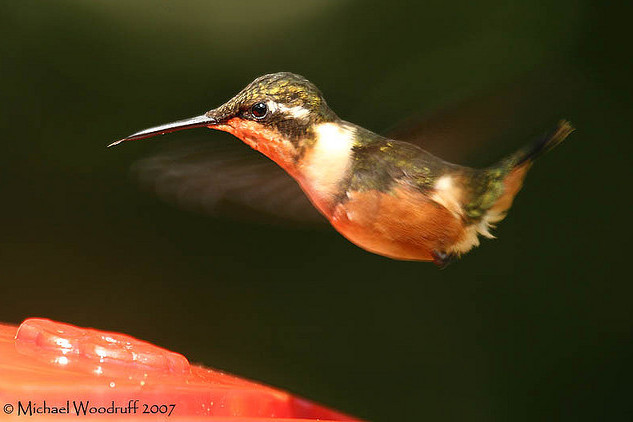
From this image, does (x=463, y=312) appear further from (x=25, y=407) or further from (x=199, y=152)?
(x=25, y=407)

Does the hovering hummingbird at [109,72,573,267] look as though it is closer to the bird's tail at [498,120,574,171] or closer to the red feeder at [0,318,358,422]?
the bird's tail at [498,120,574,171]

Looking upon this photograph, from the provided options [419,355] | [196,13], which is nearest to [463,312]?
[419,355]

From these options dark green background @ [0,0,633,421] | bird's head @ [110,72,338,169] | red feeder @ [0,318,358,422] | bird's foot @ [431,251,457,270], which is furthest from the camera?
dark green background @ [0,0,633,421]

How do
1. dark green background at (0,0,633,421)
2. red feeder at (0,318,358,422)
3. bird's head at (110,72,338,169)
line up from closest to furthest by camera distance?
red feeder at (0,318,358,422) < bird's head at (110,72,338,169) < dark green background at (0,0,633,421)

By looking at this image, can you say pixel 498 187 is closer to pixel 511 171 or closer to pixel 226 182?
pixel 511 171

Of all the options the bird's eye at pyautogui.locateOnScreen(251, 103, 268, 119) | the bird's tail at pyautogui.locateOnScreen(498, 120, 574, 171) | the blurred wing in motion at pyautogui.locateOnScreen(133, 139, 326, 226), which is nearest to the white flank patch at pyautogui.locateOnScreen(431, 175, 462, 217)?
the bird's tail at pyautogui.locateOnScreen(498, 120, 574, 171)

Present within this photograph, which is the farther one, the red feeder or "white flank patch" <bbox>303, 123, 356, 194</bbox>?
"white flank patch" <bbox>303, 123, 356, 194</bbox>

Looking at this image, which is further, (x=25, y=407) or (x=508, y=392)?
(x=508, y=392)
